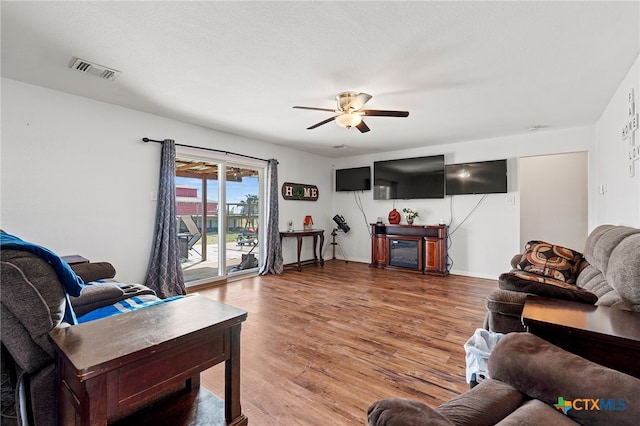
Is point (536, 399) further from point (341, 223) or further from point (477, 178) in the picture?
point (341, 223)

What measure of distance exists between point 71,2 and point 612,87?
178 inches

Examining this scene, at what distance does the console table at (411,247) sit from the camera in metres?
5.11

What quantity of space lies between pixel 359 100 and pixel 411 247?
339 centimetres

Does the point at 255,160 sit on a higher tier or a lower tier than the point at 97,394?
higher

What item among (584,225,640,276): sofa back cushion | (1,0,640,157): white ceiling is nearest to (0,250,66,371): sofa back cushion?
(1,0,640,157): white ceiling

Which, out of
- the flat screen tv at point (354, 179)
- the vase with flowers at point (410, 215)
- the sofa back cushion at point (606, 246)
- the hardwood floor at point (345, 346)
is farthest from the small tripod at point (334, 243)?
the sofa back cushion at point (606, 246)

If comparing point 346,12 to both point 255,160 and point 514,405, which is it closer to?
point 514,405

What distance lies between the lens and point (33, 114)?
9.30 ft

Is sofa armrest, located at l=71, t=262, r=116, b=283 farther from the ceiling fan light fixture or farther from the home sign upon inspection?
the home sign

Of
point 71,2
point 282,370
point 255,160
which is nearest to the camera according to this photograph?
point 71,2

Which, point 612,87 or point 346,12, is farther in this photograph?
point 612,87

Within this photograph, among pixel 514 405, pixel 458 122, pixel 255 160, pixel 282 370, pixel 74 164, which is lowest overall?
pixel 282 370

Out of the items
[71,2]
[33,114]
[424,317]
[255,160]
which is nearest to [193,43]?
[71,2]

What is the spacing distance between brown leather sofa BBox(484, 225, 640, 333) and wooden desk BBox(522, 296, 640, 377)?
17 centimetres
